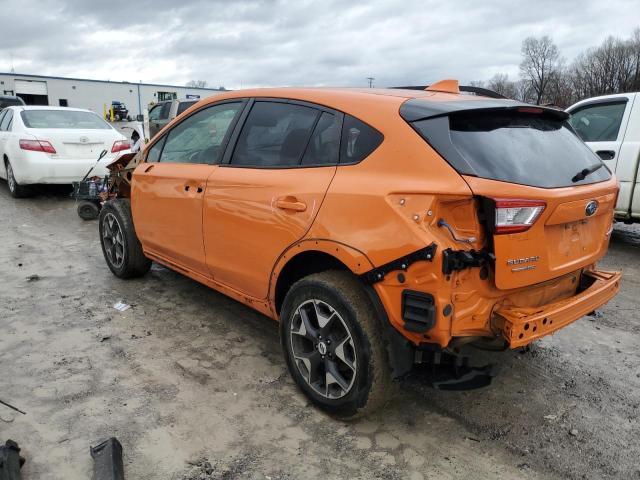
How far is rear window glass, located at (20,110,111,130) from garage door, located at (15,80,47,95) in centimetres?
5039

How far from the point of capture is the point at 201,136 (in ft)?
12.7

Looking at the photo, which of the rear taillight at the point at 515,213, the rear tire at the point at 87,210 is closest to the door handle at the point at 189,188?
the rear taillight at the point at 515,213

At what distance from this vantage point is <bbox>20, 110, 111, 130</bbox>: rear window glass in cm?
877

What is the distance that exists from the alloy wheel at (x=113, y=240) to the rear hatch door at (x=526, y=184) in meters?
3.39

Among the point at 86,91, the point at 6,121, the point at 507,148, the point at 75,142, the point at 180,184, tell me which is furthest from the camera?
the point at 86,91

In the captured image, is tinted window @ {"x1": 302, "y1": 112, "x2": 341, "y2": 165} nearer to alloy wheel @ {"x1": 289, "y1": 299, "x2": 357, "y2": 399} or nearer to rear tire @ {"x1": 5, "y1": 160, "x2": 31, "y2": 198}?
alloy wheel @ {"x1": 289, "y1": 299, "x2": 357, "y2": 399}

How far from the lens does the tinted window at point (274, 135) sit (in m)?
3.04

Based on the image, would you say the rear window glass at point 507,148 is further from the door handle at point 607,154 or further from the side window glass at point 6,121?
the side window glass at point 6,121

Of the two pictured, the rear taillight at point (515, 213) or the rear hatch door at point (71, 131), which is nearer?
the rear taillight at point (515, 213)

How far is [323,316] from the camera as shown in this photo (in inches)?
109

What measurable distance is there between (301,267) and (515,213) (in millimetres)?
1277

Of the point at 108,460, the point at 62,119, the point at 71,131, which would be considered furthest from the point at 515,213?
the point at 62,119

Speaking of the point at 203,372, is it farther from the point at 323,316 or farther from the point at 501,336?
the point at 501,336

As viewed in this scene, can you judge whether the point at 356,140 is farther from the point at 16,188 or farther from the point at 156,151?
the point at 16,188
